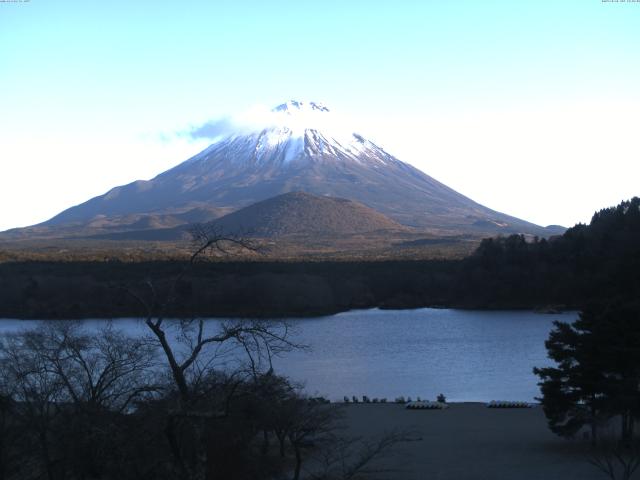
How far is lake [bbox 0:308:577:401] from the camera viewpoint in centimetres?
2108

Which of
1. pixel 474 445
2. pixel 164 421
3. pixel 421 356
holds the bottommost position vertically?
pixel 421 356

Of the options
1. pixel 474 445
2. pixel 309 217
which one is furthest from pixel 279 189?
pixel 474 445

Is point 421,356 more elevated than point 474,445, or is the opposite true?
point 474,445

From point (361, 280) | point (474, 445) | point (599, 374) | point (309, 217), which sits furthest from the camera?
point (309, 217)

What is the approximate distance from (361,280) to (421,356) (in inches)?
957

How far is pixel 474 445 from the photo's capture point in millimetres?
13953

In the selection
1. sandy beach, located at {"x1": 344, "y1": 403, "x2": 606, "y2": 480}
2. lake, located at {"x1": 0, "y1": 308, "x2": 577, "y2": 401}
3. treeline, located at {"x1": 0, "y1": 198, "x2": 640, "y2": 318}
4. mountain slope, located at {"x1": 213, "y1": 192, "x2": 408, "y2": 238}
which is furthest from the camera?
mountain slope, located at {"x1": 213, "y1": 192, "x2": 408, "y2": 238}

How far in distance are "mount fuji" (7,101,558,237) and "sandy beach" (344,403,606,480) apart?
7495 centimetres

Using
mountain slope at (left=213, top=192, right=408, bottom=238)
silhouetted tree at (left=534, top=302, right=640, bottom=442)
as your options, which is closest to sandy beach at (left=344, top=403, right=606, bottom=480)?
silhouetted tree at (left=534, top=302, right=640, bottom=442)

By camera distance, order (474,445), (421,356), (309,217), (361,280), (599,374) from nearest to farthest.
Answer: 1. (599,374)
2. (474,445)
3. (421,356)
4. (361,280)
5. (309,217)

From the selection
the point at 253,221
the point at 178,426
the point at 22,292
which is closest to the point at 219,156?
the point at 253,221

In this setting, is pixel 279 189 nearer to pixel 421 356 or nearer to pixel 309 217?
pixel 309 217

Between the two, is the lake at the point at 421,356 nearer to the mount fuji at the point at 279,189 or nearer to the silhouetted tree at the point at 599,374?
the silhouetted tree at the point at 599,374

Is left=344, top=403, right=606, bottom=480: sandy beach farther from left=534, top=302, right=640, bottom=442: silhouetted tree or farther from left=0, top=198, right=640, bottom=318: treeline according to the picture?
left=0, top=198, right=640, bottom=318: treeline
